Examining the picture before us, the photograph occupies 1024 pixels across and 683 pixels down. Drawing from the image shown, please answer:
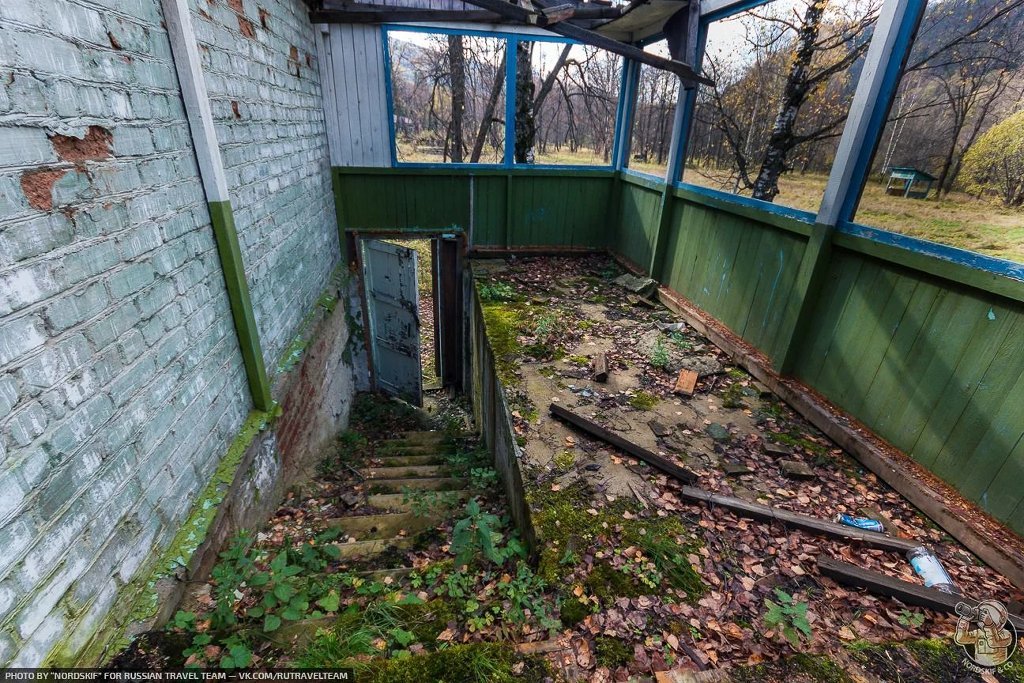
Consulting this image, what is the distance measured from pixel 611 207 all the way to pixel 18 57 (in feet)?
22.2

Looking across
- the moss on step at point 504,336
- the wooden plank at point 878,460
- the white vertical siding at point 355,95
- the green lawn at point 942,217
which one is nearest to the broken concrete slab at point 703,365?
the wooden plank at point 878,460

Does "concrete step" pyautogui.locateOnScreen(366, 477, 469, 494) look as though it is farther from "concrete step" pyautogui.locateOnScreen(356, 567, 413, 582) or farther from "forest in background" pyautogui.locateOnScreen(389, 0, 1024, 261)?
"forest in background" pyautogui.locateOnScreen(389, 0, 1024, 261)

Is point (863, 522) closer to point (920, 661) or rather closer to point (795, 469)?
point (795, 469)

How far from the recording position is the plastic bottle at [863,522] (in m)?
2.64

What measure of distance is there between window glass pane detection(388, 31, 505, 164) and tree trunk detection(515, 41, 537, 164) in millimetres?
309

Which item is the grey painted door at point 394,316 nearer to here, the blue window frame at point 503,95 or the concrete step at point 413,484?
the blue window frame at point 503,95

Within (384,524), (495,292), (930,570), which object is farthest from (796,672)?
(495,292)

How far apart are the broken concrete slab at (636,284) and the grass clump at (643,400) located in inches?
88.4

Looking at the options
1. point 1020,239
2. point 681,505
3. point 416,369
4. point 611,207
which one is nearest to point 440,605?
point 681,505

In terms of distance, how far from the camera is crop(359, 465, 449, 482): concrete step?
4.68m

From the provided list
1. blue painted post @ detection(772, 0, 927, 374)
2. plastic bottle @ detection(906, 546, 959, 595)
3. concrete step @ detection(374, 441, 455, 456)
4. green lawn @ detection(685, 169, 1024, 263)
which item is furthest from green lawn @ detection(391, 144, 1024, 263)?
concrete step @ detection(374, 441, 455, 456)

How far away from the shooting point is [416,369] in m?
7.28

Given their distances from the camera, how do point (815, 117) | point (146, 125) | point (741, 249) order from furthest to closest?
point (741, 249)
point (815, 117)
point (146, 125)

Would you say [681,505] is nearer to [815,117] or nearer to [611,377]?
[611,377]
